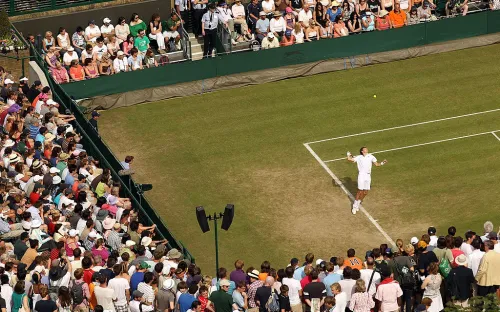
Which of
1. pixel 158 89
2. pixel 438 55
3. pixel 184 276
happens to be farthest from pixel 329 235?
pixel 438 55

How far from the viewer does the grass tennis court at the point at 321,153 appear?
3231 centimetres

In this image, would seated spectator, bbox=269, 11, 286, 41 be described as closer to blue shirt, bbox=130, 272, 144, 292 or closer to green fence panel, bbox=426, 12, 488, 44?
green fence panel, bbox=426, 12, 488, 44

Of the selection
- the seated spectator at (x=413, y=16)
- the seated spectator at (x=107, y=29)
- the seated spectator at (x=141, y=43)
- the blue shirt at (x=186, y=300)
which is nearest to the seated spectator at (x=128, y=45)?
the seated spectator at (x=141, y=43)

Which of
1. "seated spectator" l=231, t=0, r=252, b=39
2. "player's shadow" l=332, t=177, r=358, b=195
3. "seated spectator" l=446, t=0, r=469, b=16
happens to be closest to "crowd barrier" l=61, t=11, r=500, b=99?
"seated spectator" l=446, t=0, r=469, b=16

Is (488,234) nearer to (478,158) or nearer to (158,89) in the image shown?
(478,158)

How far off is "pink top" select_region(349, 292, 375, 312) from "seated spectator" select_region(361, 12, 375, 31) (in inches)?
736

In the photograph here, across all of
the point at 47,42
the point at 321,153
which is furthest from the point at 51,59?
the point at 321,153

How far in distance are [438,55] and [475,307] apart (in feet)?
77.0

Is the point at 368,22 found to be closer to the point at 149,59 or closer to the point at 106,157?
the point at 149,59

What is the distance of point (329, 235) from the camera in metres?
32.0

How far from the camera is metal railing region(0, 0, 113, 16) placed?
41.1 m

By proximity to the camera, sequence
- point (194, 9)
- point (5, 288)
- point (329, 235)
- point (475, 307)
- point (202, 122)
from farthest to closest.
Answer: point (194, 9)
point (202, 122)
point (329, 235)
point (5, 288)
point (475, 307)

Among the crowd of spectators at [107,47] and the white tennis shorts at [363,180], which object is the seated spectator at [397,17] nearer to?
the crowd of spectators at [107,47]

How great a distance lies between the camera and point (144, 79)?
130 ft
